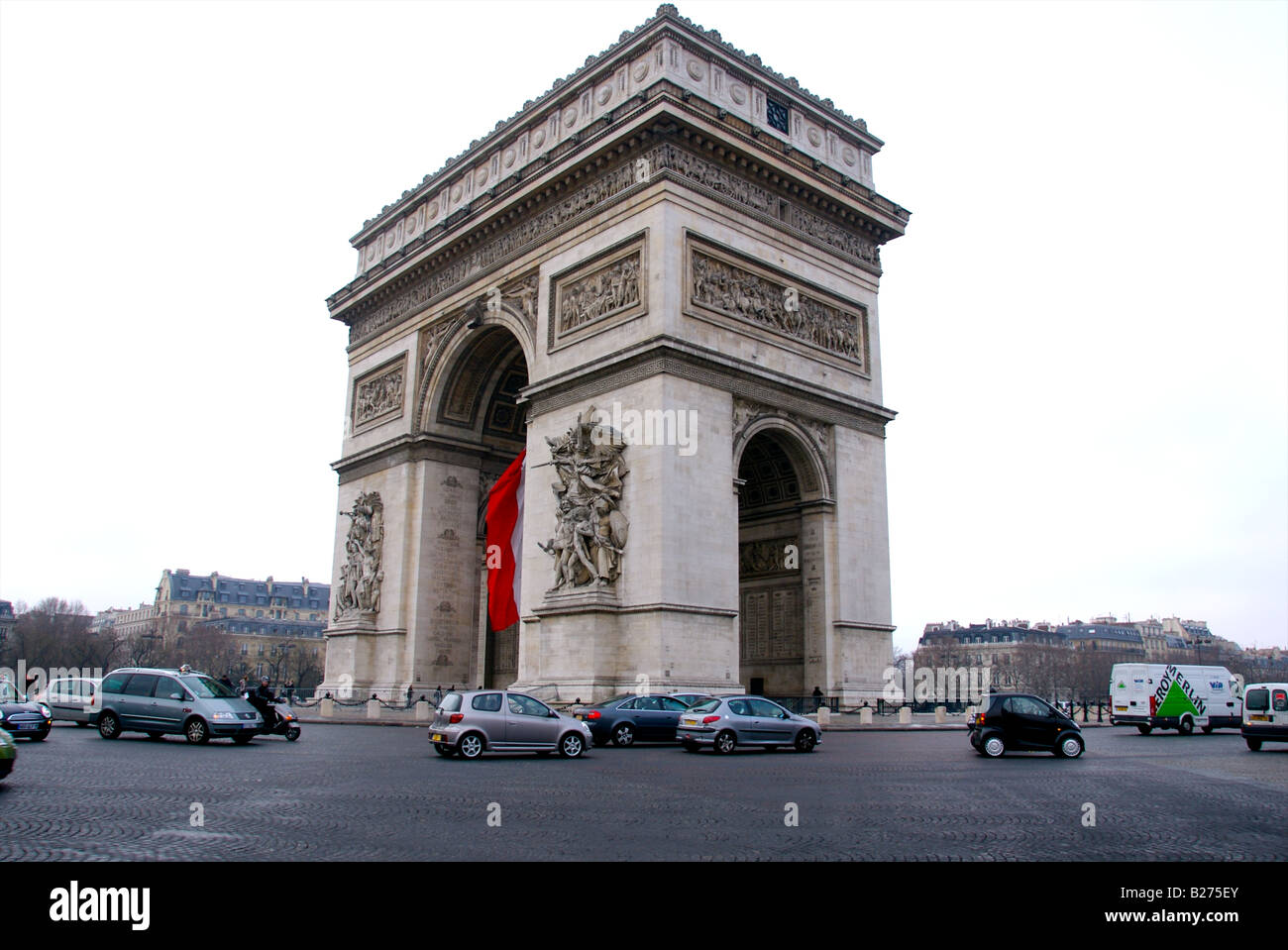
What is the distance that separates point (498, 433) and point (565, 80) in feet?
40.2

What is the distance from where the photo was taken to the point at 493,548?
33.1m

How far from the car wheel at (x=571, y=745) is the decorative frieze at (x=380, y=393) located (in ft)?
70.1

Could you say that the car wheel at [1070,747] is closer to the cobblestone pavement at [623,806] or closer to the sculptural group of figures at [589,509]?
the cobblestone pavement at [623,806]

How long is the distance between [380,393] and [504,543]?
9285mm

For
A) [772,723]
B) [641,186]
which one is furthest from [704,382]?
[772,723]

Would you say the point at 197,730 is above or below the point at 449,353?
below

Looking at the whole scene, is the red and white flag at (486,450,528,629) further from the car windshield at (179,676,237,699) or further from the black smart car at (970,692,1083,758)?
the black smart car at (970,692,1083,758)

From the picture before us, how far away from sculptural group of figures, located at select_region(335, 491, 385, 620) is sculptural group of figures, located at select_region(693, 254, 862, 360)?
15.2m

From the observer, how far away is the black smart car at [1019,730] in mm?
19234

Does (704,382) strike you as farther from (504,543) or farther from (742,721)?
(742,721)

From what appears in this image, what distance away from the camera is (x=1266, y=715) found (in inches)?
904

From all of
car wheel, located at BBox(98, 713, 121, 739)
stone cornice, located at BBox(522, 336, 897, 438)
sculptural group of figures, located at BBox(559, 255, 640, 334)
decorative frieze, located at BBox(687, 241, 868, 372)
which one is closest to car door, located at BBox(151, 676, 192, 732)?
car wheel, located at BBox(98, 713, 121, 739)

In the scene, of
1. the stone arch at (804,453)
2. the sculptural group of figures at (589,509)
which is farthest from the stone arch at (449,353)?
the stone arch at (804,453)

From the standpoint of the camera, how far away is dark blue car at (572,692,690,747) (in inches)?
819
